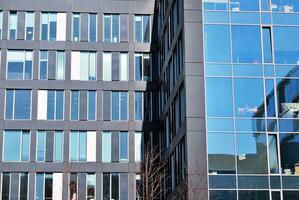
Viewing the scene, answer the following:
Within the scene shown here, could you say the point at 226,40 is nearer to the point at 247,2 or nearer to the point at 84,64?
the point at 247,2

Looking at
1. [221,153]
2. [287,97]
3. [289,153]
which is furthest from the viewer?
[287,97]

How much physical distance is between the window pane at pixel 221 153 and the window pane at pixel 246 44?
4.53 m

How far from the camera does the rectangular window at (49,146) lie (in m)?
49.7

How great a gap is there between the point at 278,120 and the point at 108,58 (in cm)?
2017

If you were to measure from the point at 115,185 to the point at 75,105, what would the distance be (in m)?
7.00

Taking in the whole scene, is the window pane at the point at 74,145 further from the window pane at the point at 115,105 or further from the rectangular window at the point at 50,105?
the window pane at the point at 115,105

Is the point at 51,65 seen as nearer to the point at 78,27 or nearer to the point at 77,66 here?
the point at 77,66

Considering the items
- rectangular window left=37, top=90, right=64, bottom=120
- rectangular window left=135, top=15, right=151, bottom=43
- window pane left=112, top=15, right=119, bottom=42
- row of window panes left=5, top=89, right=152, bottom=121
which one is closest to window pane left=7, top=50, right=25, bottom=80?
row of window panes left=5, top=89, right=152, bottom=121

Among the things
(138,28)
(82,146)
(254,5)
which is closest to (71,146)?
(82,146)

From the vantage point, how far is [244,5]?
122 ft

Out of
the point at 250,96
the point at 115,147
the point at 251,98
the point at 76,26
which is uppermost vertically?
the point at 76,26

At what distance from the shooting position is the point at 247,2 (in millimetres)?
37219

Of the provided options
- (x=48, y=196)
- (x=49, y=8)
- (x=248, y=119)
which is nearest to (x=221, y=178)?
(x=248, y=119)

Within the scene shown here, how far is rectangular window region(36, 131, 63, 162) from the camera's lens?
49.7 meters
